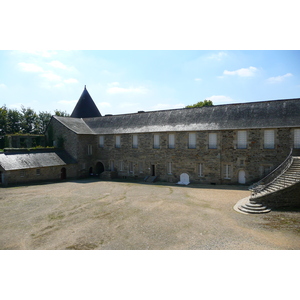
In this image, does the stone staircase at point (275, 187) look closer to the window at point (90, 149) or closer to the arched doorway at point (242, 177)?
the arched doorway at point (242, 177)

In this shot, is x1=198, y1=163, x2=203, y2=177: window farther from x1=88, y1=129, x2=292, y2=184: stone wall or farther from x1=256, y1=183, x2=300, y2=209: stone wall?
x1=256, y1=183, x2=300, y2=209: stone wall

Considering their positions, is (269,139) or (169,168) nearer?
(269,139)

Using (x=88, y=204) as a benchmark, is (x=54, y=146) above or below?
above

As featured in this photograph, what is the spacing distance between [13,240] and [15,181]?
1412cm

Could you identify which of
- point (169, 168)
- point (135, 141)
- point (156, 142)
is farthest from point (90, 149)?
point (169, 168)

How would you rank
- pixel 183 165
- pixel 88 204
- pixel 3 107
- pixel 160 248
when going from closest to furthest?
pixel 160 248, pixel 88 204, pixel 183 165, pixel 3 107

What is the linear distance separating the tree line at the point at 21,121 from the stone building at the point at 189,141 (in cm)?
1478

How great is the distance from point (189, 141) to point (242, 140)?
4943mm

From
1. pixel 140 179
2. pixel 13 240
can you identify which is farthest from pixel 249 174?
pixel 13 240

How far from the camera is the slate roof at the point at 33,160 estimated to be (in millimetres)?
21922

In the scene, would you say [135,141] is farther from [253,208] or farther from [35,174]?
[253,208]

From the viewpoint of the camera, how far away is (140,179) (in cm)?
2533

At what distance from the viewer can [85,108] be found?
118 ft

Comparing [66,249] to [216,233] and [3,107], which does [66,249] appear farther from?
[3,107]
